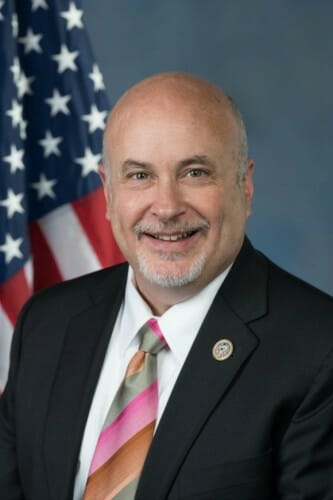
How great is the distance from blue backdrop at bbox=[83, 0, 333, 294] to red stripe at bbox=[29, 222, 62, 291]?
42.0 inches

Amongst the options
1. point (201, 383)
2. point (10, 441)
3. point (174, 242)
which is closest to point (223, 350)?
point (201, 383)

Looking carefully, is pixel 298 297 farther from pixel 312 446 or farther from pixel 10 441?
pixel 10 441

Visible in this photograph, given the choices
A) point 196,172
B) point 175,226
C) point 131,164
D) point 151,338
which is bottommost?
point 151,338

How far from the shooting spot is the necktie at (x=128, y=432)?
270 centimetres

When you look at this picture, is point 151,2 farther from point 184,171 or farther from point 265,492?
point 265,492

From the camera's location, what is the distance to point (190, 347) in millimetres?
2768

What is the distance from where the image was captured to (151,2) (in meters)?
4.73

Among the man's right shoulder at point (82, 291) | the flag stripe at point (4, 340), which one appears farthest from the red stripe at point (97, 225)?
the man's right shoulder at point (82, 291)

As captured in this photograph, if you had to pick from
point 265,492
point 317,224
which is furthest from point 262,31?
point 265,492

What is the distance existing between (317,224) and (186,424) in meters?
2.42

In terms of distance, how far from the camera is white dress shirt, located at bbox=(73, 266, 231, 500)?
9.13ft

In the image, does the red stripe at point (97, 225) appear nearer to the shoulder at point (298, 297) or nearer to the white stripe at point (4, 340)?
the white stripe at point (4, 340)

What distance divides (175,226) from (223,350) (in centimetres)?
37

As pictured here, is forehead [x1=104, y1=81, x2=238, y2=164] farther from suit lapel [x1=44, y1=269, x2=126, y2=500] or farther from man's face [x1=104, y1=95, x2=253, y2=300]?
suit lapel [x1=44, y1=269, x2=126, y2=500]
